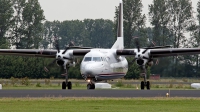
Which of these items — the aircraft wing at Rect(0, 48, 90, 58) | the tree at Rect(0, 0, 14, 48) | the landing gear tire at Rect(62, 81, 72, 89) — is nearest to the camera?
the landing gear tire at Rect(62, 81, 72, 89)

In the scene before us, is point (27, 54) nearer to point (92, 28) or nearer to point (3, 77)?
point (3, 77)

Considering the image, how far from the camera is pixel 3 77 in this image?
76750 millimetres

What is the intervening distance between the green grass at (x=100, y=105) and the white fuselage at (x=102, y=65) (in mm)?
12077

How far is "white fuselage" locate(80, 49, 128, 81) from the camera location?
4544 cm

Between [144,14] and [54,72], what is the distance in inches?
1420

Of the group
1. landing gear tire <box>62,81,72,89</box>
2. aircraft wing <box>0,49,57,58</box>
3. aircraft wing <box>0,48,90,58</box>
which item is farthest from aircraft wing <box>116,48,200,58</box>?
aircraft wing <box>0,49,57,58</box>

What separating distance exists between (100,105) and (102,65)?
17.4 meters

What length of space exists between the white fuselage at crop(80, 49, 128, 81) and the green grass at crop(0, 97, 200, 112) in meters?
12.1

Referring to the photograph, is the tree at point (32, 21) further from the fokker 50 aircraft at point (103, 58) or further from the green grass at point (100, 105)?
the green grass at point (100, 105)

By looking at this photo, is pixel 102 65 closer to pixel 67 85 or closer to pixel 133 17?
pixel 67 85

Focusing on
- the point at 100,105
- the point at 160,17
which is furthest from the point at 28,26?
the point at 100,105

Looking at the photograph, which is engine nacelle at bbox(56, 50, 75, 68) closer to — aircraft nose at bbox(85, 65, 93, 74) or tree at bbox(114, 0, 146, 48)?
aircraft nose at bbox(85, 65, 93, 74)

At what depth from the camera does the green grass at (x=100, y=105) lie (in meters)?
27.0

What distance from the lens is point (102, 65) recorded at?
4688 centimetres
